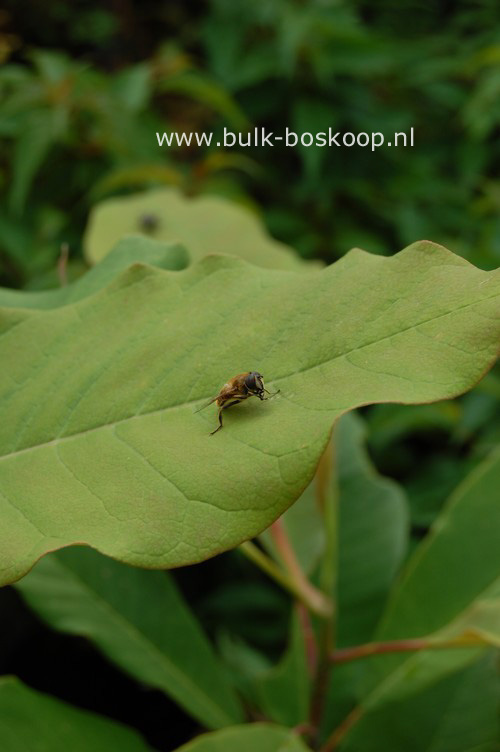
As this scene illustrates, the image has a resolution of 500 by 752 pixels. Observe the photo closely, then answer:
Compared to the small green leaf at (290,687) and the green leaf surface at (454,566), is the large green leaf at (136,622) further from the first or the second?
the green leaf surface at (454,566)

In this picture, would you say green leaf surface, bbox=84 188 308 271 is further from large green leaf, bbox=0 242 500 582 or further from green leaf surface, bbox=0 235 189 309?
large green leaf, bbox=0 242 500 582

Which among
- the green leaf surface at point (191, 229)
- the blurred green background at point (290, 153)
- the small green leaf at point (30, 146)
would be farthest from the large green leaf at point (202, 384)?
the small green leaf at point (30, 146)

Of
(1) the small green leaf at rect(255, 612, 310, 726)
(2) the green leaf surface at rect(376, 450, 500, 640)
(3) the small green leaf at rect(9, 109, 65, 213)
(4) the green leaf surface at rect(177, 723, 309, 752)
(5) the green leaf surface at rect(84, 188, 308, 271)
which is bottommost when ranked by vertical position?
(1) the small green leaf at rect(255, 612, 310, 726)

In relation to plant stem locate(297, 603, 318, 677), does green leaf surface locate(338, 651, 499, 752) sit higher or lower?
lower

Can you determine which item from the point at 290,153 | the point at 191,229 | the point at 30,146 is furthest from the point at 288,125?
the point at 191,229

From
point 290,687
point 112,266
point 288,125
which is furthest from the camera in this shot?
point 288,125

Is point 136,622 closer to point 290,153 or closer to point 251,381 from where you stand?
point 251,381

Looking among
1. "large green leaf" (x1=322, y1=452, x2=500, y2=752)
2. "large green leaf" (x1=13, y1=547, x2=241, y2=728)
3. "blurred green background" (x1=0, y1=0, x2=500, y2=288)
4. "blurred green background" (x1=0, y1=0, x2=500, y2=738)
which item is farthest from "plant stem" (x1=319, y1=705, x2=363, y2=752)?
"blurred green background" (x1=0, y1=0, x2=500, y2=288)

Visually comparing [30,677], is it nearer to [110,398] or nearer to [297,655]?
[297,655]
